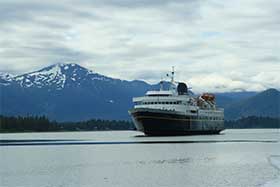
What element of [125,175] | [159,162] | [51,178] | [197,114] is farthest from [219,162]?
[197,114]

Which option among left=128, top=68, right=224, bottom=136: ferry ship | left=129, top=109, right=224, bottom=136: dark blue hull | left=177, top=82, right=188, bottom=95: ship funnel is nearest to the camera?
left=129, top=109, right=224, bottom=136: dark blue hull

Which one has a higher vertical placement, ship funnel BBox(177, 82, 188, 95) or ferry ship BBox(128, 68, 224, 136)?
ship funnel BBox(177, 82, 188, 95)

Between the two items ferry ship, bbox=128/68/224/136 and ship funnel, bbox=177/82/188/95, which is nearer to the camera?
ferry ship, bbox=128/68/224/136

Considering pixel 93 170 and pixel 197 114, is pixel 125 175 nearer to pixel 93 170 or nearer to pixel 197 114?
pixel 93 170

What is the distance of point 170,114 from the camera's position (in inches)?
5271

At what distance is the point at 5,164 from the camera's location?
60.5m

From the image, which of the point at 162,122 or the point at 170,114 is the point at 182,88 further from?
the point at 162,122

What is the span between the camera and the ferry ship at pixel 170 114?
431ft

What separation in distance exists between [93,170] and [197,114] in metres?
101

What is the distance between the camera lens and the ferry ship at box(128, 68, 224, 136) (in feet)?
431

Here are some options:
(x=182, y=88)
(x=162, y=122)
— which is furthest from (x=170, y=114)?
(x=182, y=88)

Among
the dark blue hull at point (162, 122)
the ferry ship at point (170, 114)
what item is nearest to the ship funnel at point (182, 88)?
the ferry ship at point (170, 114)

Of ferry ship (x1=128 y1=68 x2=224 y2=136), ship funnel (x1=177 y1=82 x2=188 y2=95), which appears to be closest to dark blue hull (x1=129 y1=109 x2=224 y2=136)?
ferry ship (x1=128 y1=68 x2=224 y2=136)

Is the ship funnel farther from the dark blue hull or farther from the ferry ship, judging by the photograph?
the dark blue hull
